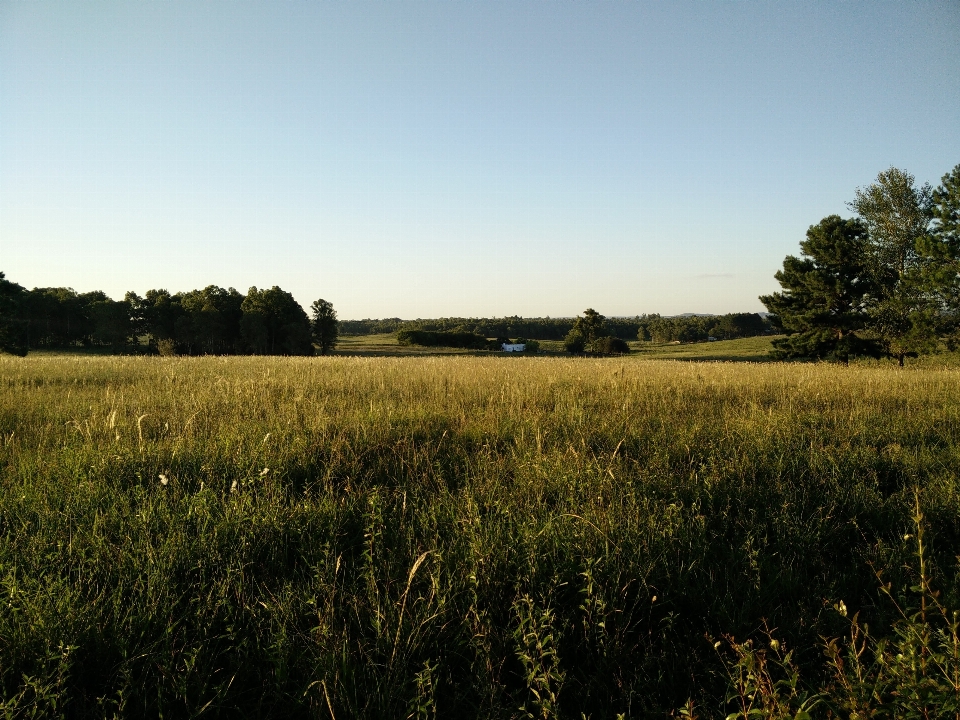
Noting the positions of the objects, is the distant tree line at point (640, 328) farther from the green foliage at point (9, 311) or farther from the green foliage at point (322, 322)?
the green foliage at point (9, 311)

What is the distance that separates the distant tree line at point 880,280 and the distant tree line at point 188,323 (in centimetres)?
5438

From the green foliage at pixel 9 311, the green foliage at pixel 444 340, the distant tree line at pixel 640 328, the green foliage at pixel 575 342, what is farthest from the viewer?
the distant tree line at pixel 640 328

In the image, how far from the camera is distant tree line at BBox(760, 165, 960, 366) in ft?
87.0

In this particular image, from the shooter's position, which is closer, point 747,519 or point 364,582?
point 364,582

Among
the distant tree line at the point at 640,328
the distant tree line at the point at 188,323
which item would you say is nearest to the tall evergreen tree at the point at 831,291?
the distant tree line at the point at 188,323

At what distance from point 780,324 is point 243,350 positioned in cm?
5979

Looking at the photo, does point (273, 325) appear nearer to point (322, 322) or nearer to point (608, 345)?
point (322, 322)

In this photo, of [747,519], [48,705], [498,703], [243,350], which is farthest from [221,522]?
[243,350]

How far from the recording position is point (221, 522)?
274 cm

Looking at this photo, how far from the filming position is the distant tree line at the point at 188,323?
64312 mm

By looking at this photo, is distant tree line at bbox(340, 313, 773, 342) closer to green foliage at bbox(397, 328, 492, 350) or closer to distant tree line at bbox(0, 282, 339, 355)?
green foliage at bbox(397, 328, 492, 350)

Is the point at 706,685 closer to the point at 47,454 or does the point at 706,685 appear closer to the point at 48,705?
the point at 48,705

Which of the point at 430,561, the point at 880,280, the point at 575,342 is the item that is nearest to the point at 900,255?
the point at 880,280

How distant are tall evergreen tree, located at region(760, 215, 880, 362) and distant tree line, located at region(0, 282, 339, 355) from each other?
5377 cm
